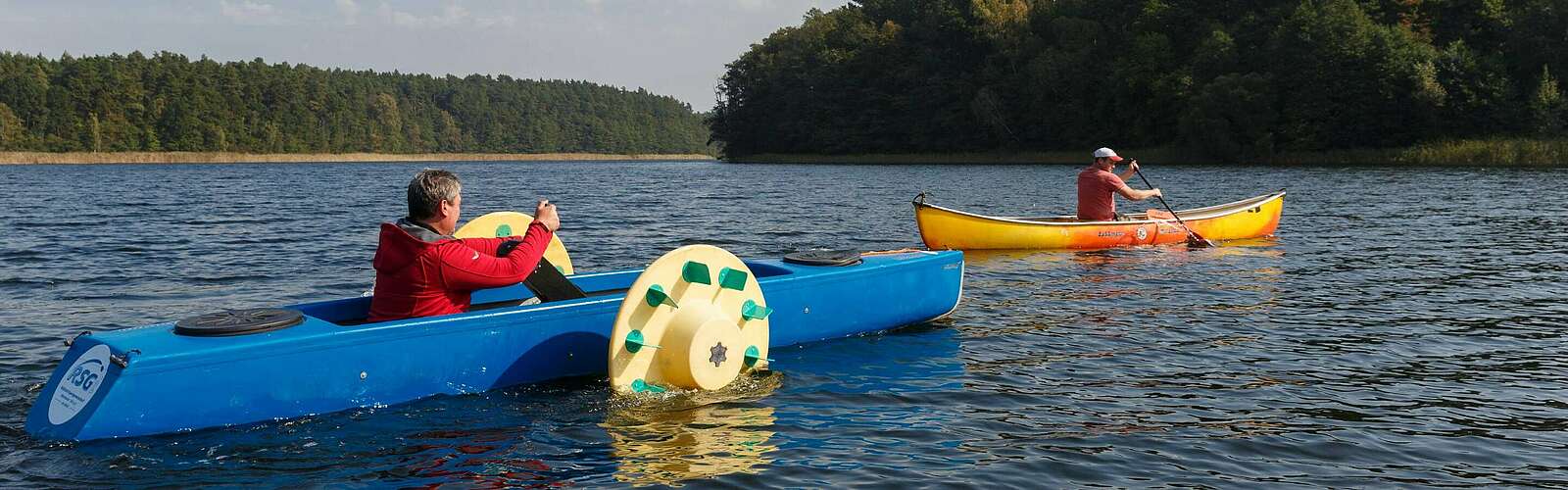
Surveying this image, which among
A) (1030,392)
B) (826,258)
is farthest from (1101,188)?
(1030,392)

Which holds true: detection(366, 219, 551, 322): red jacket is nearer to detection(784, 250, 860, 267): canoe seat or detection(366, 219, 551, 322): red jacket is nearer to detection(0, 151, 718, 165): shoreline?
detection(784, 250, 860, 267): canoe seat

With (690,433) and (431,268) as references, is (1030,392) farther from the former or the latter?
(431,268)

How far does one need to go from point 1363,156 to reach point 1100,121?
2423 centimetres

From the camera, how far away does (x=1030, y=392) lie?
741 cm

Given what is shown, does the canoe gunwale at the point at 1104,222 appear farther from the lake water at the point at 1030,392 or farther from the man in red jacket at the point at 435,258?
the man in red jacket at the point at 435,258

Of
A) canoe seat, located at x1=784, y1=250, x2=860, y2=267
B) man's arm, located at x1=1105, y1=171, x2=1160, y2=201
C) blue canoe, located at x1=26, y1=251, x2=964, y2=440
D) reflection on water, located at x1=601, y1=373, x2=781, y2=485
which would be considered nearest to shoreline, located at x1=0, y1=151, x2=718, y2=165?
man's arm, located at x1=1105, y1=171, x2=1160, y2=201

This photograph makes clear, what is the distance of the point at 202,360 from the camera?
5.91m

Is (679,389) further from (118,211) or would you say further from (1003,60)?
(1003,60)

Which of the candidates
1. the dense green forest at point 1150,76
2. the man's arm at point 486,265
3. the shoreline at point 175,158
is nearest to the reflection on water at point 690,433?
the man's arm at point 486,265

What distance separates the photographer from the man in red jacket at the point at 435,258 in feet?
21.7

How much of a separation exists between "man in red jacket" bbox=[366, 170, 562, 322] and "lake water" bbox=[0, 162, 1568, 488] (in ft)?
2.04

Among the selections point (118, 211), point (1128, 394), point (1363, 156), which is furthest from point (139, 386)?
point (1363, 156)

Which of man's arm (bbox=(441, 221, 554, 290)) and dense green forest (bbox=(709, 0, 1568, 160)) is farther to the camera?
dense green forest (bbox=(709, 0, 1568, 160))

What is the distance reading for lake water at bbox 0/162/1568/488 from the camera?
5.75 metres
